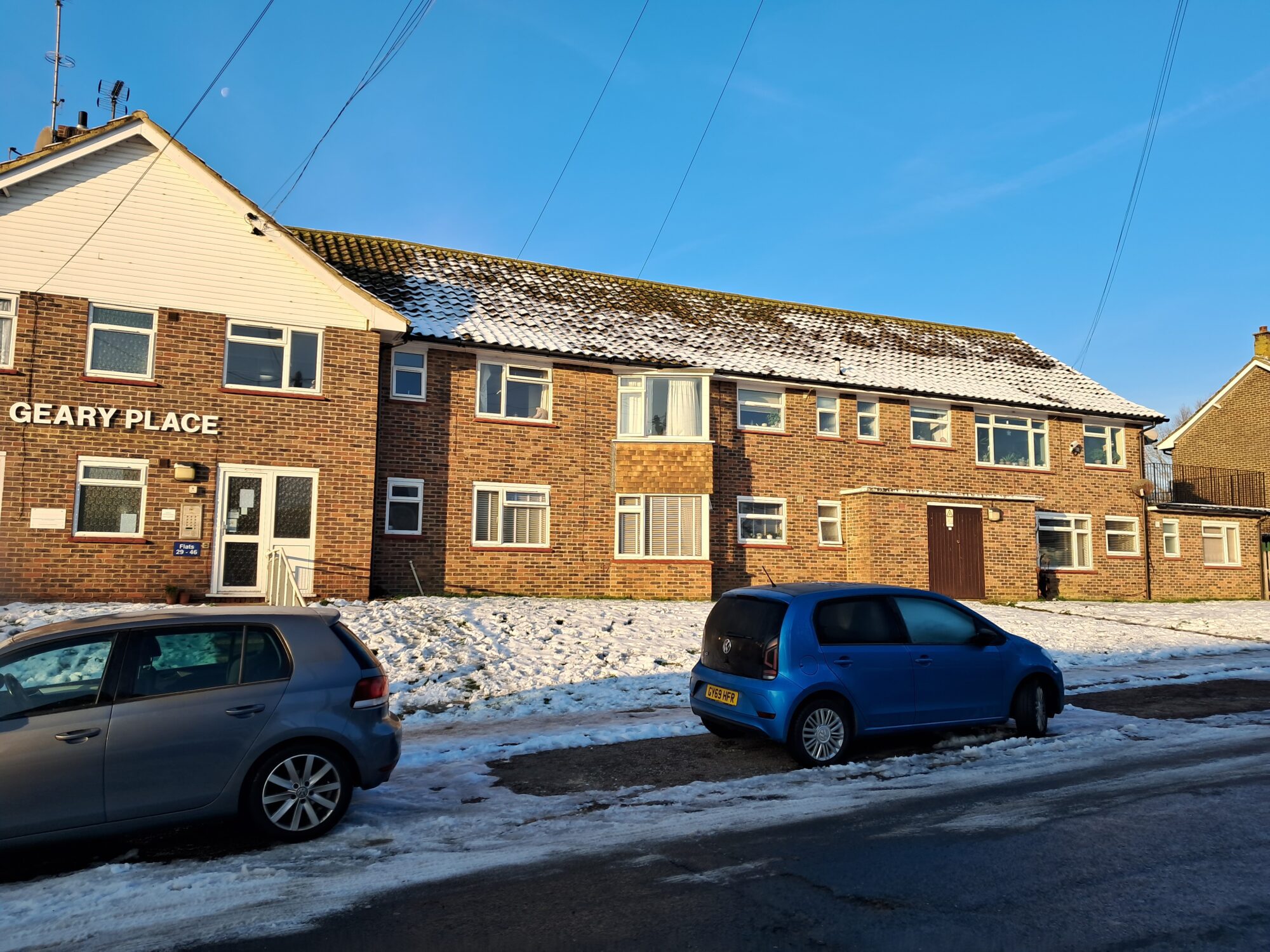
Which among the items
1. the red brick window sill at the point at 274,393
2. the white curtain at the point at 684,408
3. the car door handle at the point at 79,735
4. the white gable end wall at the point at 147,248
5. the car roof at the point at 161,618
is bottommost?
the car door handle at the point at 79,735

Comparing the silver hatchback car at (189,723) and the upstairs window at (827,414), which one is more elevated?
the upstairs window at (827,414)

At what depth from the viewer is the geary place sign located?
15.2m

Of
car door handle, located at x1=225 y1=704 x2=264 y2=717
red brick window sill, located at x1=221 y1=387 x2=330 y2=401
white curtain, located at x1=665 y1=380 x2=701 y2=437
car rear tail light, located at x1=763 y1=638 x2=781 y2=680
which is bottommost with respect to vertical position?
car door handle, located at x1=225 y1=704 x2=264 y2=717

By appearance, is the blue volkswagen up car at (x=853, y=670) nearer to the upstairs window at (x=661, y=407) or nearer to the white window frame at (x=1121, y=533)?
the upstairs window at (x=661, y=407)

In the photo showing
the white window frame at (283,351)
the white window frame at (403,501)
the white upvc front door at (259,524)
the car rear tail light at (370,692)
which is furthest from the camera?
the white window frame at (403,501)

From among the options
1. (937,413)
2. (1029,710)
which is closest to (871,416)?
(937,413)

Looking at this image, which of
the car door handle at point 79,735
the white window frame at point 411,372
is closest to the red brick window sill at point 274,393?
the white window frame at point 411,372

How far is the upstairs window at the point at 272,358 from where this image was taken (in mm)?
16719

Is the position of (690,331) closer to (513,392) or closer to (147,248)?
(513,392)

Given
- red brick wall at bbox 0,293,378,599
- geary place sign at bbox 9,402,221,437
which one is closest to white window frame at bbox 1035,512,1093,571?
red brick wall at bbox 0,293,378,599

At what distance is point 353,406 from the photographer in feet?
56.6

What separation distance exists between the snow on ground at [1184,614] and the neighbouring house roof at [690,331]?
→ 5.44 metres

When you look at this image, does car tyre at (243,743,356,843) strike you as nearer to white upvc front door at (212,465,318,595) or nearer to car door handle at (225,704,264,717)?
car door handle at (225,704,264,717)

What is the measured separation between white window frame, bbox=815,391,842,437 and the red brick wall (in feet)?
35.2
